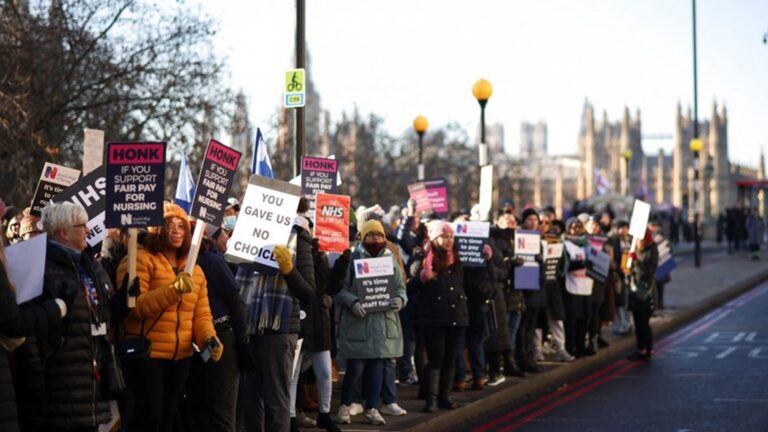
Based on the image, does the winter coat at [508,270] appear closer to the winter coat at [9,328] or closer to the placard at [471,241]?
the placard at [471,241]

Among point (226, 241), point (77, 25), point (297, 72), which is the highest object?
point (77, 25)

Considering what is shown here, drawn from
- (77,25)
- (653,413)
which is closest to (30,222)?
(653,413)

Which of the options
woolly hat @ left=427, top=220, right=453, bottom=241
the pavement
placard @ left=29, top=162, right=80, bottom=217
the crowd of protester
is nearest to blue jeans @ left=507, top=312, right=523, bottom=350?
the crowd of protester

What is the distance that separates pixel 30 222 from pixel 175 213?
1.51 metres

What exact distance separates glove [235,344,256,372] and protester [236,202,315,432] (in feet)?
2.24

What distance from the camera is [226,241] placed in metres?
11.1

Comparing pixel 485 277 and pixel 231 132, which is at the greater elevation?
pixel 231 132

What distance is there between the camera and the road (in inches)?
496

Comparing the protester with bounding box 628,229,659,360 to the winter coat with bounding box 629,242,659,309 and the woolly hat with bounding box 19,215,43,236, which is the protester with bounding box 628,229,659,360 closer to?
the winter coat with bounding box 629,242,659,309

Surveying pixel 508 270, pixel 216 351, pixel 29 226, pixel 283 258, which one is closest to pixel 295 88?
pixel 508 270

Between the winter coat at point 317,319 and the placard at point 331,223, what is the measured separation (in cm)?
25

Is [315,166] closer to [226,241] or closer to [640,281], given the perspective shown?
[226,241]

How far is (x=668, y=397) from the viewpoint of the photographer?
14414mm

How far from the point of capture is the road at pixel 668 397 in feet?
41.3
